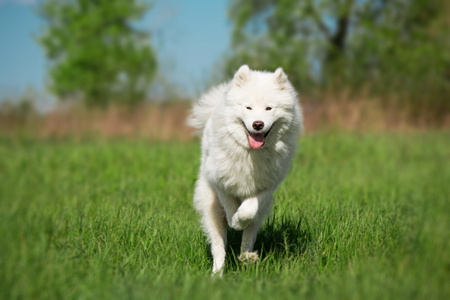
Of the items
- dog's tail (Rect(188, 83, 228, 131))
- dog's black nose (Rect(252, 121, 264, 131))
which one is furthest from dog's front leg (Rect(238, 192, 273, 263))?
dog's tail (Rect(188, 83, 228, 131))

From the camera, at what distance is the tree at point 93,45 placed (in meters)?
29.5

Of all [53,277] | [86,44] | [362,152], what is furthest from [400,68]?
[53,277]

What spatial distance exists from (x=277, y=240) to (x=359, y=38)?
21.8 m

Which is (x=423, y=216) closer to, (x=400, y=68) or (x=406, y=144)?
(x=406, y=144)

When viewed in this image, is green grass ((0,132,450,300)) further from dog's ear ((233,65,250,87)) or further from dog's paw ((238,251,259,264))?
dog's ear ((233,65,250,87))

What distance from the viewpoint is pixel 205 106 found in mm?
4613

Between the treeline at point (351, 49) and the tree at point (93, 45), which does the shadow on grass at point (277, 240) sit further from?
the tree at point (93, 45)

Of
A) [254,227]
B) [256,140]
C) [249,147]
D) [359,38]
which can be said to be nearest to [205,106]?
[249,147]

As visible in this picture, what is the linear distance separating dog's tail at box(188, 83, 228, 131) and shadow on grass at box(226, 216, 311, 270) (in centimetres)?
125

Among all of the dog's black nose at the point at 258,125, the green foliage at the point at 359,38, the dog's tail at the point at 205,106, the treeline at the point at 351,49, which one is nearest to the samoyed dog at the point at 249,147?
the dog's black nose at the point at 258,125

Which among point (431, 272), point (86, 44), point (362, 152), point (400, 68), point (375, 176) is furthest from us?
point (86, 44)

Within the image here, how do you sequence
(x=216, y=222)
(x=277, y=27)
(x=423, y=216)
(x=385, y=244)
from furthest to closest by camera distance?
1. (x=277, y=27)
2. (x=216, y=222)
3. (x=385, y=244)
4. (x=423, y=216)

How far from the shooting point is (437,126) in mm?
20578

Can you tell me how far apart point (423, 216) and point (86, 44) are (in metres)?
29.7
